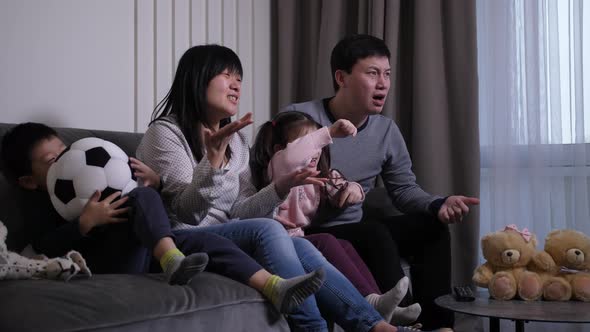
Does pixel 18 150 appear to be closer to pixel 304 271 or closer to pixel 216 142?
pixel 216 142

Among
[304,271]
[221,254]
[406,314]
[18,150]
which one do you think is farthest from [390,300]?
[18,150]

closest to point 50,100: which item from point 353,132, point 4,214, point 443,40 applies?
point 4,214

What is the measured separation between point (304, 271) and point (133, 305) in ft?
1.77

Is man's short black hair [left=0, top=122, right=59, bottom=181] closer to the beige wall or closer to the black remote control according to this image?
the beige wall

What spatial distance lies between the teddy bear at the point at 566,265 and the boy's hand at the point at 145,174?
3.95 feet

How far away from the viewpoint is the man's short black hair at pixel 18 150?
1.74m

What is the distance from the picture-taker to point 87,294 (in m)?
1.25

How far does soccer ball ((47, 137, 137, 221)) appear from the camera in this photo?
1624 millimetres

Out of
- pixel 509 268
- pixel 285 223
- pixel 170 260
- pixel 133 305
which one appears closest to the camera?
pixel 133 305

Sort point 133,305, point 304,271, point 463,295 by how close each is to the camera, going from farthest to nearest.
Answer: point 463,295
point 304,271
point 133,305

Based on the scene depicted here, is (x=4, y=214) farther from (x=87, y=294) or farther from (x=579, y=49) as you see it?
(x=579, y=49)

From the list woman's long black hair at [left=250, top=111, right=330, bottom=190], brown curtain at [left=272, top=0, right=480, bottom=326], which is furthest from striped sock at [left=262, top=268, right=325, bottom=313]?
brown curtain at [left=272, top=0, right=480, bottom=326]

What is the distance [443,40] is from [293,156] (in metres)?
1.43

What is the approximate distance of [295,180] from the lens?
5.79ft
